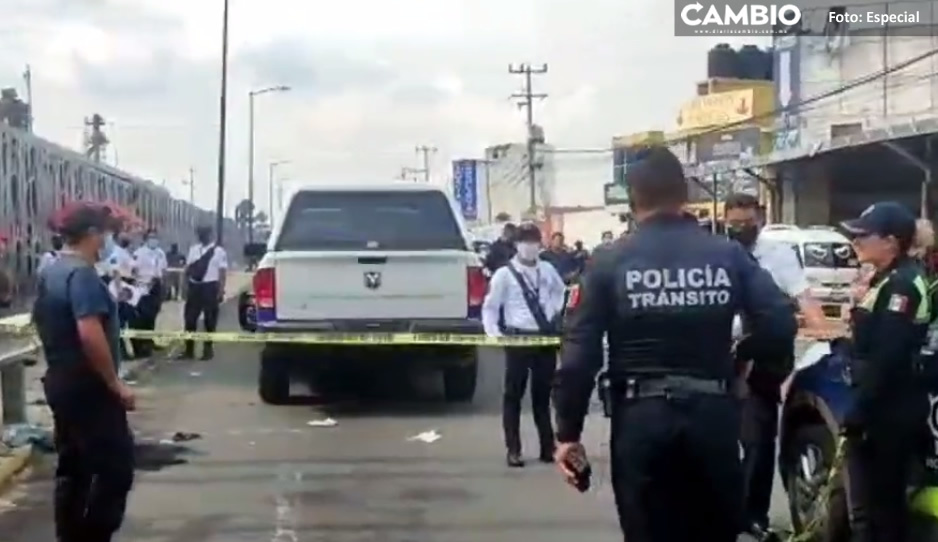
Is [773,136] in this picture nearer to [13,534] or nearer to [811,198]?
[811,198]

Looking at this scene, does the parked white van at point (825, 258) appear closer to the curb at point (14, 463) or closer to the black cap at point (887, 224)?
the curb at point (14, 463)

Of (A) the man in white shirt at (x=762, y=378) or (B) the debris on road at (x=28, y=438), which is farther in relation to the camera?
(B) the debris on road at (x=28, y=438)

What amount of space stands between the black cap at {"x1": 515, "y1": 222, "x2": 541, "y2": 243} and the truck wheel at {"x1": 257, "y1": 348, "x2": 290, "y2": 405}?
3.76 metres

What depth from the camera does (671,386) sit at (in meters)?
4.77

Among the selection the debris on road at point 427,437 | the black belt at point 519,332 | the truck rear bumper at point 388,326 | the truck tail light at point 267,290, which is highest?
the truck tail light at point 267,290

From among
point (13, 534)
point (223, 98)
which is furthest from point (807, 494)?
point (223, 98)

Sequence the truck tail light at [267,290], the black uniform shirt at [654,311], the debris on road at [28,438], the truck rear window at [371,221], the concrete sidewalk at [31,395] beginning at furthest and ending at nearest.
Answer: the truck rear window at [371,221], the truck tail light at [267,290], the debris on road at [28,438], the concrete sidewalk at [31,395], the black uniform shirt at [654,311]

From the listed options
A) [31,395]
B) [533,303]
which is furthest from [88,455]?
[31,395]

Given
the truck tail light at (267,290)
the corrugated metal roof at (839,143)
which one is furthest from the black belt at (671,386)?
the corrugated metal roof at (839,143)

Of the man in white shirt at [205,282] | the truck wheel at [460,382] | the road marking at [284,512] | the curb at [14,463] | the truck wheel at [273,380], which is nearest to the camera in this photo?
the road marking at [284,512]

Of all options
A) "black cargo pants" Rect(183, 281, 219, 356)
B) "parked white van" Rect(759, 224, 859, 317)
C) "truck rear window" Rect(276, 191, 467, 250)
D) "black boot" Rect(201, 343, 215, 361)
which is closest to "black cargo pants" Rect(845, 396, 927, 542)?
"truck rear window" Rect(276, 191, 467, 250)

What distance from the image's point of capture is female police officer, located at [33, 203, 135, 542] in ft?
21.4

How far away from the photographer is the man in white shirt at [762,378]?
23.9 ft

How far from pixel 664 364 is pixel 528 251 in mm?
5978
